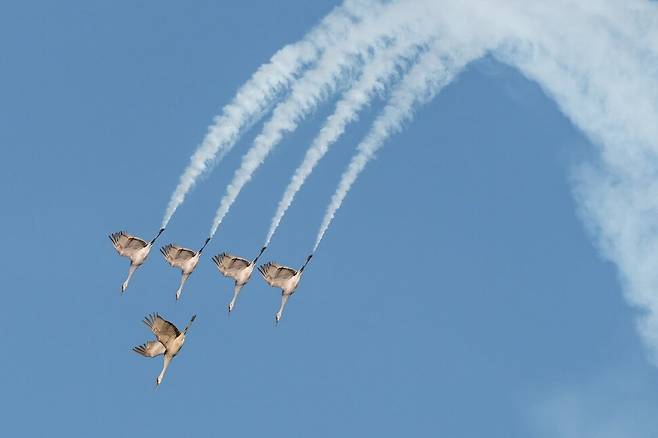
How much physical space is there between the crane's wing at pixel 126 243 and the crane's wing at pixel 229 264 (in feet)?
11.3

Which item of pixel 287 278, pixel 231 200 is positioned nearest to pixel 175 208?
pixel 231 200

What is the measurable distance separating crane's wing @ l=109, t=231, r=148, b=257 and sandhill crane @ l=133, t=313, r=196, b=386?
5.43m

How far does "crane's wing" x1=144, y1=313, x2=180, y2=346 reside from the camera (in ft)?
236

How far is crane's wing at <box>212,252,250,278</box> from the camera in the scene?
7594cm

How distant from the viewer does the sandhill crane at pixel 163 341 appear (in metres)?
72.1

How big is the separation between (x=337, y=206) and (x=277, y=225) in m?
2.60

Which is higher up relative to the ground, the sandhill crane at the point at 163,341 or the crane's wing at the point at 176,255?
the crane's wing at the point at 176,255

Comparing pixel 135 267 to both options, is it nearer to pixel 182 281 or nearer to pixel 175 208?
pixel 182 281

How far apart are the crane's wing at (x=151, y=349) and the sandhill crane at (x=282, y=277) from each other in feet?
17.3

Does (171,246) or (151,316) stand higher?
(171,246)

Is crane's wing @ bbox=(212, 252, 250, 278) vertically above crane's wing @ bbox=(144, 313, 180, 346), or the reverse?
crane's wing @ bbox=(212, 252, 250, 278)

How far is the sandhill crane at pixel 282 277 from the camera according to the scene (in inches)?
2945

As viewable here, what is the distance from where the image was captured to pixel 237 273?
7612cm

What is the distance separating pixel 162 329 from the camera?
72375 mm
